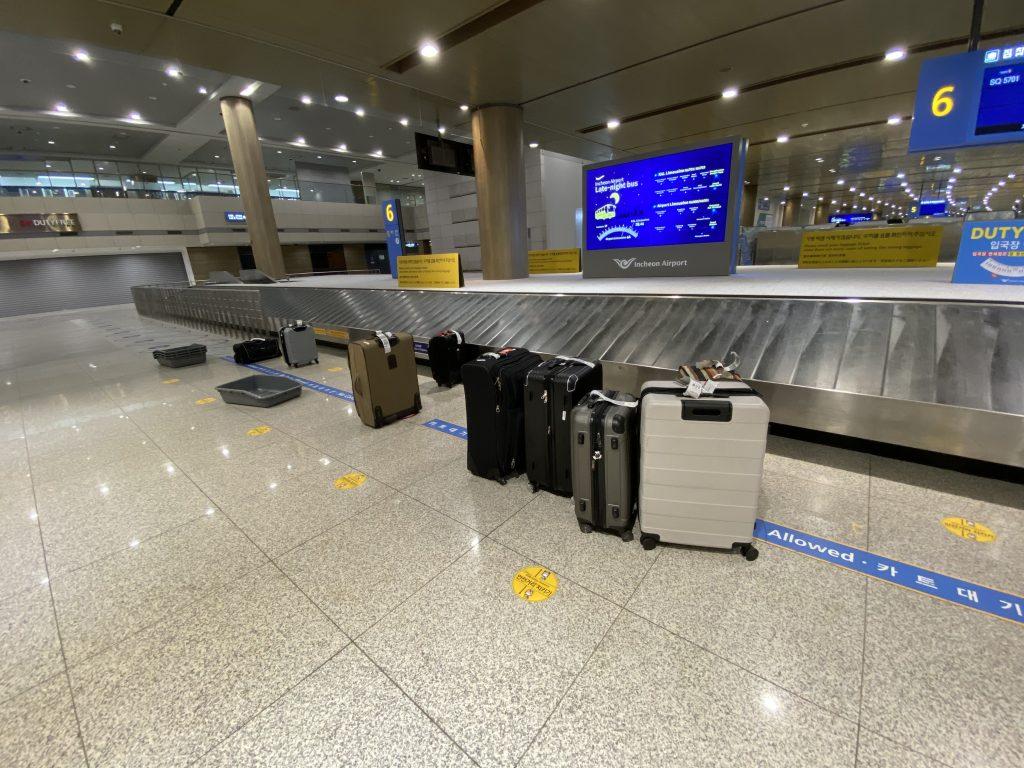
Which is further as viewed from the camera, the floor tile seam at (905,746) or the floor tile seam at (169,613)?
the floor tile seam at (169,613)

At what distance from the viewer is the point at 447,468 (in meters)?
3.46

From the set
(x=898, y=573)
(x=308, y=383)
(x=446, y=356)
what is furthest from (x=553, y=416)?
(x=308, y=383)

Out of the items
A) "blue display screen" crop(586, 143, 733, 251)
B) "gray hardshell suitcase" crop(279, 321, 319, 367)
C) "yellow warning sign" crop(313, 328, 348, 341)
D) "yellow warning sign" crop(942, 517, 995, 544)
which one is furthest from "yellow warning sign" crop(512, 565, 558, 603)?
"blue display screen" crop(586, 143, 733, 251)

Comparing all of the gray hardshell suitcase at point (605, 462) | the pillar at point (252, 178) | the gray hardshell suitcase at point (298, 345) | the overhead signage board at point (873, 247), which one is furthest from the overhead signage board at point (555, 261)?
the gray hardshell suitcase at point (605, 462)

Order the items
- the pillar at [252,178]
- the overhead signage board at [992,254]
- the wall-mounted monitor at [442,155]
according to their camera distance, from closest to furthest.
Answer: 1. the overhead signage board at [992,254]
2. the wall-mounted monitor at [442,155]
3. the pillar at [252,178]

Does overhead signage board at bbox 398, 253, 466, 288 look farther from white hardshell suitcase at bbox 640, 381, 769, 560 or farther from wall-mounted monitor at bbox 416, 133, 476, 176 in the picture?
white hardshell suitcase at bbox 640, 381, 769, 560

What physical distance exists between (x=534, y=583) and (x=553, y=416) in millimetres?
1044

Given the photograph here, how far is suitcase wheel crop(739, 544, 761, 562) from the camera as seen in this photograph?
2250 millimetres

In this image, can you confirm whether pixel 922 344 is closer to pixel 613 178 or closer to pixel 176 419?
pixel 613 178

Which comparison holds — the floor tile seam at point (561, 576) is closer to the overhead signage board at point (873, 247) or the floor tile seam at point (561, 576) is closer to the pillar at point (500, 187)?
the pillar at point (500, 187)

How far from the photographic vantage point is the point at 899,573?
6.90 ft

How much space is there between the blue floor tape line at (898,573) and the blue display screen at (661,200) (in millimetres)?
6118

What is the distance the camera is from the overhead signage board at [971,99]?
4.27 meters

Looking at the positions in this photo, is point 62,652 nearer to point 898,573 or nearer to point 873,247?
point 898,573
